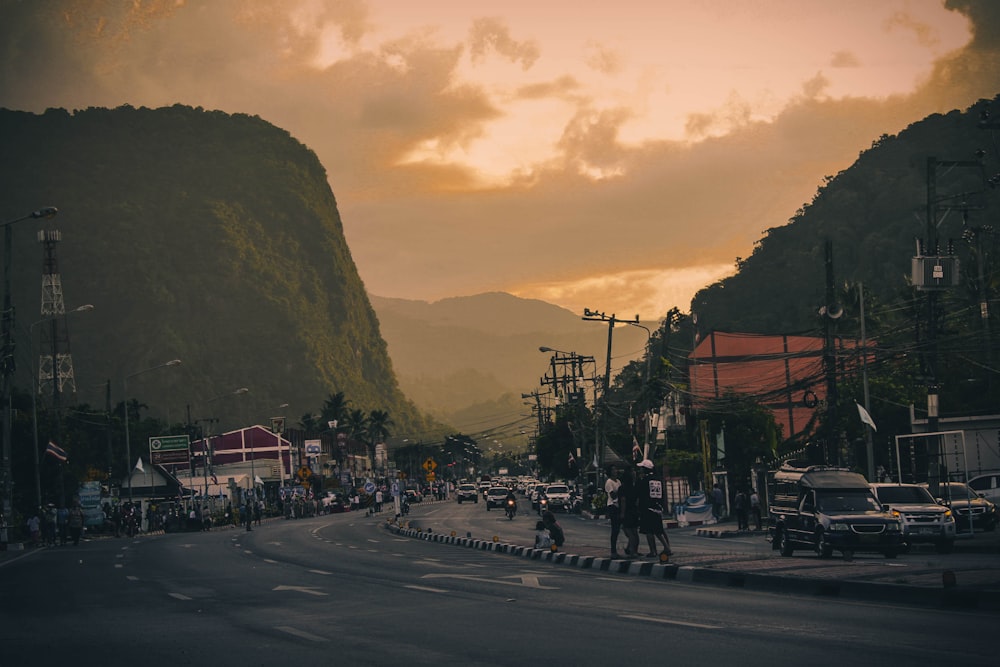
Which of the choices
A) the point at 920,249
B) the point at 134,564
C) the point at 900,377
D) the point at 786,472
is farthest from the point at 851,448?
the point at 134,564

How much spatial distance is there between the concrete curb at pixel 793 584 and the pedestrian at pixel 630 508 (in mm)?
583

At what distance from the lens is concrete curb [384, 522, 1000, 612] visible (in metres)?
15.7

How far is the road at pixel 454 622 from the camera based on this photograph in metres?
11.8

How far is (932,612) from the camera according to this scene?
583 inches

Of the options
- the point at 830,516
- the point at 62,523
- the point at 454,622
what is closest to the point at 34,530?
the point at 62,523

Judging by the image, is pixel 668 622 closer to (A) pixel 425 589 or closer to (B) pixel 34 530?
(A) pixel 425 589

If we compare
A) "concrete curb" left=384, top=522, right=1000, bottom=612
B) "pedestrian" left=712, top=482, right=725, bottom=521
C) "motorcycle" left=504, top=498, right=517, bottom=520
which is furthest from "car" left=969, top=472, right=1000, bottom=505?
"motorcycle" left=504, top=498, right=517, bottom=520

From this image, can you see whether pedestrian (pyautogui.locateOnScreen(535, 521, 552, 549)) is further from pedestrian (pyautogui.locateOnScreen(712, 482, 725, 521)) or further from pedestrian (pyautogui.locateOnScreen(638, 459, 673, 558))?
pedestrian (pyautogui.locateOnScreen(712, 482, 725, 521))

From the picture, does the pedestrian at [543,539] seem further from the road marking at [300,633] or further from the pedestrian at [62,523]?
the pedestrian at [62,523]

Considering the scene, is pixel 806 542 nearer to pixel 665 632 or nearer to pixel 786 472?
pixel 786 472

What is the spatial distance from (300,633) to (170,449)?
7609 centimetres

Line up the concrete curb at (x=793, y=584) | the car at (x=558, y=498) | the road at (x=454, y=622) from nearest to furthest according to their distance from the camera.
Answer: the road at (x=454, y=622) → the concrete curb at (x=793, y=584) → the car at (x=558, y=498)

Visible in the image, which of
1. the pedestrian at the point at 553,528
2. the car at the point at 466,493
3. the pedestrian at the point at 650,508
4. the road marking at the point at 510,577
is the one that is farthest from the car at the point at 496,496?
the road marking at the point at 510,577

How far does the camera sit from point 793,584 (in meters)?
19.4
